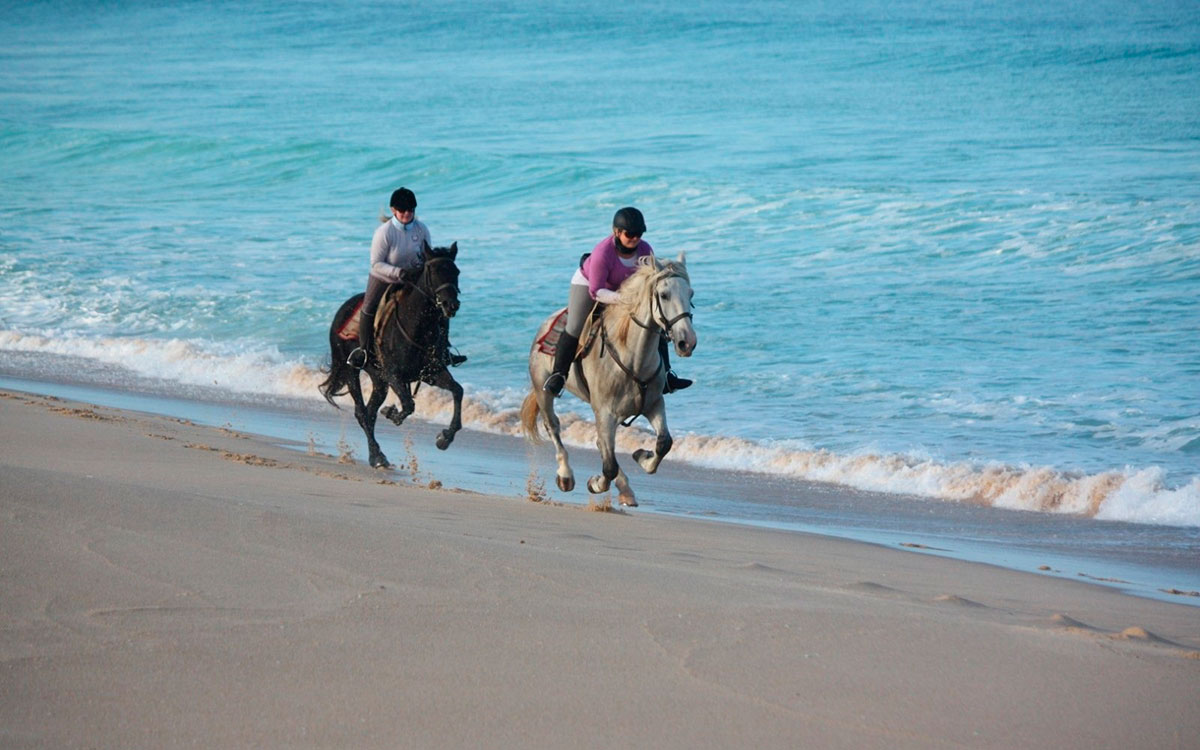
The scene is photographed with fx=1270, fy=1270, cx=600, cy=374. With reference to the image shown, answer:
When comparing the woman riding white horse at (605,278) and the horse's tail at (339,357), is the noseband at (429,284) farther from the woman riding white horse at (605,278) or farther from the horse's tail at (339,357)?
the woman riding white horse at (605,278)

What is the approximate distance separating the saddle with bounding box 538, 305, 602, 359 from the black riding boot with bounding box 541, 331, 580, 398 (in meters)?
0.05

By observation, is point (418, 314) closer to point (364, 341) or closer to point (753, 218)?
point (364, 341)

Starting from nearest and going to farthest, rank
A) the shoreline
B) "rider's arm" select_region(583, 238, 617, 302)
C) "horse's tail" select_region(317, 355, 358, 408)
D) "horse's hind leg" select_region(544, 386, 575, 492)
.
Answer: the shoreline < "rider's arm" select_region(583, 238, 617, 302) < "horse's hind leg" select_region(544, 386, 575, 492) < "horse's tail" select_region(317, 355, 358, 408)

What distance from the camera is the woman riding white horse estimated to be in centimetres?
866

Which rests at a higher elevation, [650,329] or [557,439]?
[650,329]

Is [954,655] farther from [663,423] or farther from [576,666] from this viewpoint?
[663,423]

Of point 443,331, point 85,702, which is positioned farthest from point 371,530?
point 443,331

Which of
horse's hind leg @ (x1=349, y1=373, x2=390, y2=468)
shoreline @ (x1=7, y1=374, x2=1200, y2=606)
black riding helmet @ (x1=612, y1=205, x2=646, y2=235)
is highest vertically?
black riding helmet @ (x1=612, y1=205, x2=646, y2=235)

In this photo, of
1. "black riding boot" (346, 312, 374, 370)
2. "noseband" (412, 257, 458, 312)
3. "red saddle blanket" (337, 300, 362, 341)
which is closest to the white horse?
"noseband" (412, 257, 458, 312)

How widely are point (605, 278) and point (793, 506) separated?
9.68ft

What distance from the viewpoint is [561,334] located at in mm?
9414

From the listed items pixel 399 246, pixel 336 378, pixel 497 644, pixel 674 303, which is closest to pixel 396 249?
pixel 399 246

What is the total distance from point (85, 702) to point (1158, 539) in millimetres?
8070

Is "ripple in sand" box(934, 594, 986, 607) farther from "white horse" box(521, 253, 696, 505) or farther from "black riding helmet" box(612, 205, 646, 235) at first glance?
"black riding helmet" box(612, 205, 646, 235)
